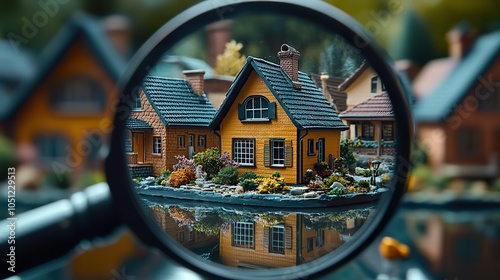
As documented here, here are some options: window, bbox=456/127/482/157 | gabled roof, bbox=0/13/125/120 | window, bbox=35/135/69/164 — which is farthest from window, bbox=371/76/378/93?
window, bbox=35/135/69/164

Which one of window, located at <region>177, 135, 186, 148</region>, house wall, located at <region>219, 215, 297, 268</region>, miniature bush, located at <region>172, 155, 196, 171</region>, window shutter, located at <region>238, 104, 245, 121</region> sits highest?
window shutter, located at <region>238, 104, 245, 121</region>

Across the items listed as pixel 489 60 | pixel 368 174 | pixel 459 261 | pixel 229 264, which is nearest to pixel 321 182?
pixel 368 174

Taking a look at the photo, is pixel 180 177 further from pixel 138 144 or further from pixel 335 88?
pixel 335 88

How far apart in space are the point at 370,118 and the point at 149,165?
384 mm

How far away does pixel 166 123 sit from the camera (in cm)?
73

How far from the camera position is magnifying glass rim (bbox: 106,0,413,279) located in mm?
635

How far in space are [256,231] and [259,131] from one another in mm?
176

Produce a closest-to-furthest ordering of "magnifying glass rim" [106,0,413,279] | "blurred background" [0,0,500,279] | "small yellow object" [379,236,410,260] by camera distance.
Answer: "magnifying glass rim" [106,0,413,279] → "small yellow object" [379,236,410,260] → "blurred background" [0,0,500,279]

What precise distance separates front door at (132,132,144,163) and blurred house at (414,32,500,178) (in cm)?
74

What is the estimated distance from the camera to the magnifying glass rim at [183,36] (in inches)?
25.0

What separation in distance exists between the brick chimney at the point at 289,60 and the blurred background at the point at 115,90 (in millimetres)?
420

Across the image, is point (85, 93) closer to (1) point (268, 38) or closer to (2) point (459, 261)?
(1) point (268, 38)

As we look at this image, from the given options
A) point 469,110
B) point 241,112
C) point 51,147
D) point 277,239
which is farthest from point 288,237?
point 51,147

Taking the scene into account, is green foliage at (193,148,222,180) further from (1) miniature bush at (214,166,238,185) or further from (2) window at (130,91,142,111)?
(2) window at (130,91,142,111)
